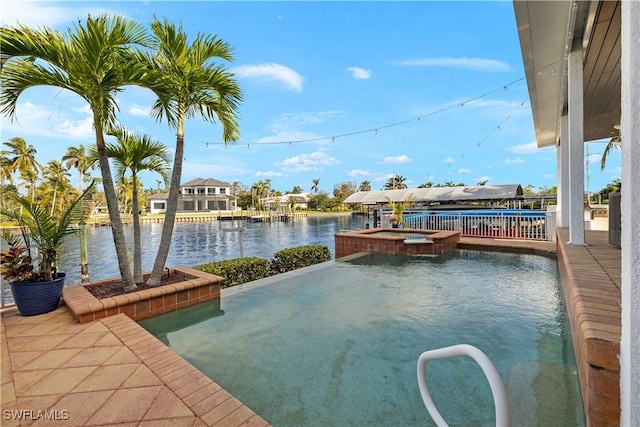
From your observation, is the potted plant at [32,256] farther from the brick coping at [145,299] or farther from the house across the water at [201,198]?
the house across the water at [201,198]

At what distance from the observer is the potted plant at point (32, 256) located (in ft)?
10.3

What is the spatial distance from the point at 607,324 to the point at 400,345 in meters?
1.52

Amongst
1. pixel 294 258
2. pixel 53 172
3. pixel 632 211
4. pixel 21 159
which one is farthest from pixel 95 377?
pixel 53 172

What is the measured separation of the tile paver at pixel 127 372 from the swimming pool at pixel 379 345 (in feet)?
0.95

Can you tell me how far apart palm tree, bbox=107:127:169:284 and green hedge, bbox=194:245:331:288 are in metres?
1.07

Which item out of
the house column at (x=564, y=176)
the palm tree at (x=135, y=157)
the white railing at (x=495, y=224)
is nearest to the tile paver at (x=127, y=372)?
the palm tree at (x=135, y=157)

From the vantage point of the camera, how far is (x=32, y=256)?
135 inches

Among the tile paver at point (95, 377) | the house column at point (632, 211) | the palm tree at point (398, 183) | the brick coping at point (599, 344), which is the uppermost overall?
the palm tree at point (398, 183)

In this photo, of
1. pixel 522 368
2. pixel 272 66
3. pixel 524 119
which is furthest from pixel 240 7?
pixel 524 119

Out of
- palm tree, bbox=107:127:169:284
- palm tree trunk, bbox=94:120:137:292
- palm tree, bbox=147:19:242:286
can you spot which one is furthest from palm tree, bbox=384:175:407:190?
palm tree trunk, bbox=94:120:137:292

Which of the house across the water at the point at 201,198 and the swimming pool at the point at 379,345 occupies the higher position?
the house across the water at the point at 201,198

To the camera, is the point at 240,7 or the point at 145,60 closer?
the point at 145,60

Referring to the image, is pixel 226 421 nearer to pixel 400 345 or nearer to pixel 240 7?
pixel 400 345

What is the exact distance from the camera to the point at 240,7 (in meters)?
6.31
